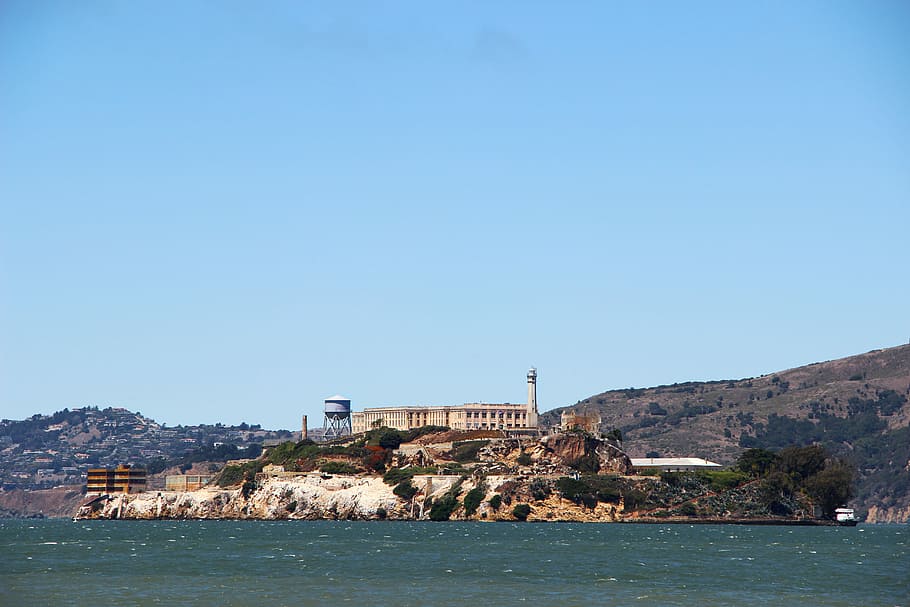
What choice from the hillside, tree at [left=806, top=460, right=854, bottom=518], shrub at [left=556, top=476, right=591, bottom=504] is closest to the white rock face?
the hillside

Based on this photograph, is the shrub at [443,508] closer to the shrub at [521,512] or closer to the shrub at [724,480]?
the shrub at [521,512]

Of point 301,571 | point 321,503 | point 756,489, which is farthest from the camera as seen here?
point 321,503

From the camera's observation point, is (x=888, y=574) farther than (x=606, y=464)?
No

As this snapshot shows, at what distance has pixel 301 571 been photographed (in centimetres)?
8162

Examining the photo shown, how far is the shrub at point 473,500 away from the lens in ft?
573

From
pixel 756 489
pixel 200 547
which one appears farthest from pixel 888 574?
pixel 756 489

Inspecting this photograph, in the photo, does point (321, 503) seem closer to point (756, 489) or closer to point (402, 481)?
point (402, 481)

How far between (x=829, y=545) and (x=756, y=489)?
2171 inches

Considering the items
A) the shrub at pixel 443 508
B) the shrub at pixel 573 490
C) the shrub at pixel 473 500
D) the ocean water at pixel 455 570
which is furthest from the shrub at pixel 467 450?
the ocean water at pixel 455 570

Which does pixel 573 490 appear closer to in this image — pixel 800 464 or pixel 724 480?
pixel 724 480

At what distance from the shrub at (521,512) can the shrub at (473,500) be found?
5838 millimetres

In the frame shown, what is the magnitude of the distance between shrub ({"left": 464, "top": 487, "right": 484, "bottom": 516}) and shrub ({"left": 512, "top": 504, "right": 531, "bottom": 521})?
5.84 m

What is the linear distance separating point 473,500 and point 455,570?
92887 mm

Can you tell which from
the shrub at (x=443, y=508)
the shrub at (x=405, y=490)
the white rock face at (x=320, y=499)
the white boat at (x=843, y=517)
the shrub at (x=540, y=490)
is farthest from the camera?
the white rock face at (x=320, y=499)
